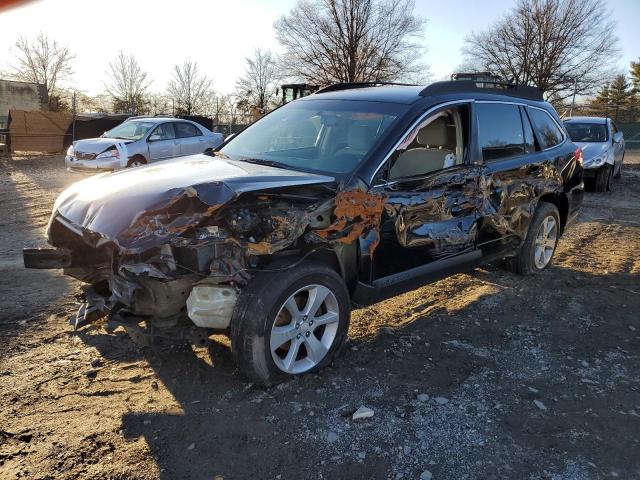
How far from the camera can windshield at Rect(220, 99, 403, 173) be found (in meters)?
3.86

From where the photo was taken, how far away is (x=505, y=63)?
3912 cm

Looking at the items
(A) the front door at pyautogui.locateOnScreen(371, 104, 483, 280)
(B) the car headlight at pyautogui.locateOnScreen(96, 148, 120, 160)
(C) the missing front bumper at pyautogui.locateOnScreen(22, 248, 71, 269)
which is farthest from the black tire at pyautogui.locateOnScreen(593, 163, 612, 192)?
(C) the missing front bumper at pyautogui.locateOnScreen(22, 248, 71, 269)

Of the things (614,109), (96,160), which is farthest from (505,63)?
(96,160)

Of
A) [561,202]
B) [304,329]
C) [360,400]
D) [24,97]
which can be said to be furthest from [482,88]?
[24,97]

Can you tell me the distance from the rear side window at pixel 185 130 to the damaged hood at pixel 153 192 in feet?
36.4

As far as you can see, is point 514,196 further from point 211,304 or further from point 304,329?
point 211,304

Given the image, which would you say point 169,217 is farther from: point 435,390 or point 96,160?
point 96,160

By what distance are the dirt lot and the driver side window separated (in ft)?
4.34

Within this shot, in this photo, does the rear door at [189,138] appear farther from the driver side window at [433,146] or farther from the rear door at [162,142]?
the driver side window at [433,146]

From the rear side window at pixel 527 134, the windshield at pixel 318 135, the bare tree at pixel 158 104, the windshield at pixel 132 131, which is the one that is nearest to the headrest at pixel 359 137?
the windshield at pixel 318 135

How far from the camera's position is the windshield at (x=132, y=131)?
13.5 meters

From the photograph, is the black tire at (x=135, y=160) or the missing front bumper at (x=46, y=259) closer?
the missing front bumper at (x=46, y=259)

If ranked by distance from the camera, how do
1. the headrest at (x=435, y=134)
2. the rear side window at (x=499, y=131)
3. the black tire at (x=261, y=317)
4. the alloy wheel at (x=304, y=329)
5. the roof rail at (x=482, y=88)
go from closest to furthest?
the black tire at (x=261, y=317) → the alloy wheel at (x=304, y=329) → the headrest at (x=435, y=134) → the roof rail at (x=482, y=88) → the rear side window at (x=499, y=131)

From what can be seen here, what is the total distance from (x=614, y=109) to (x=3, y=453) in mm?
37656
